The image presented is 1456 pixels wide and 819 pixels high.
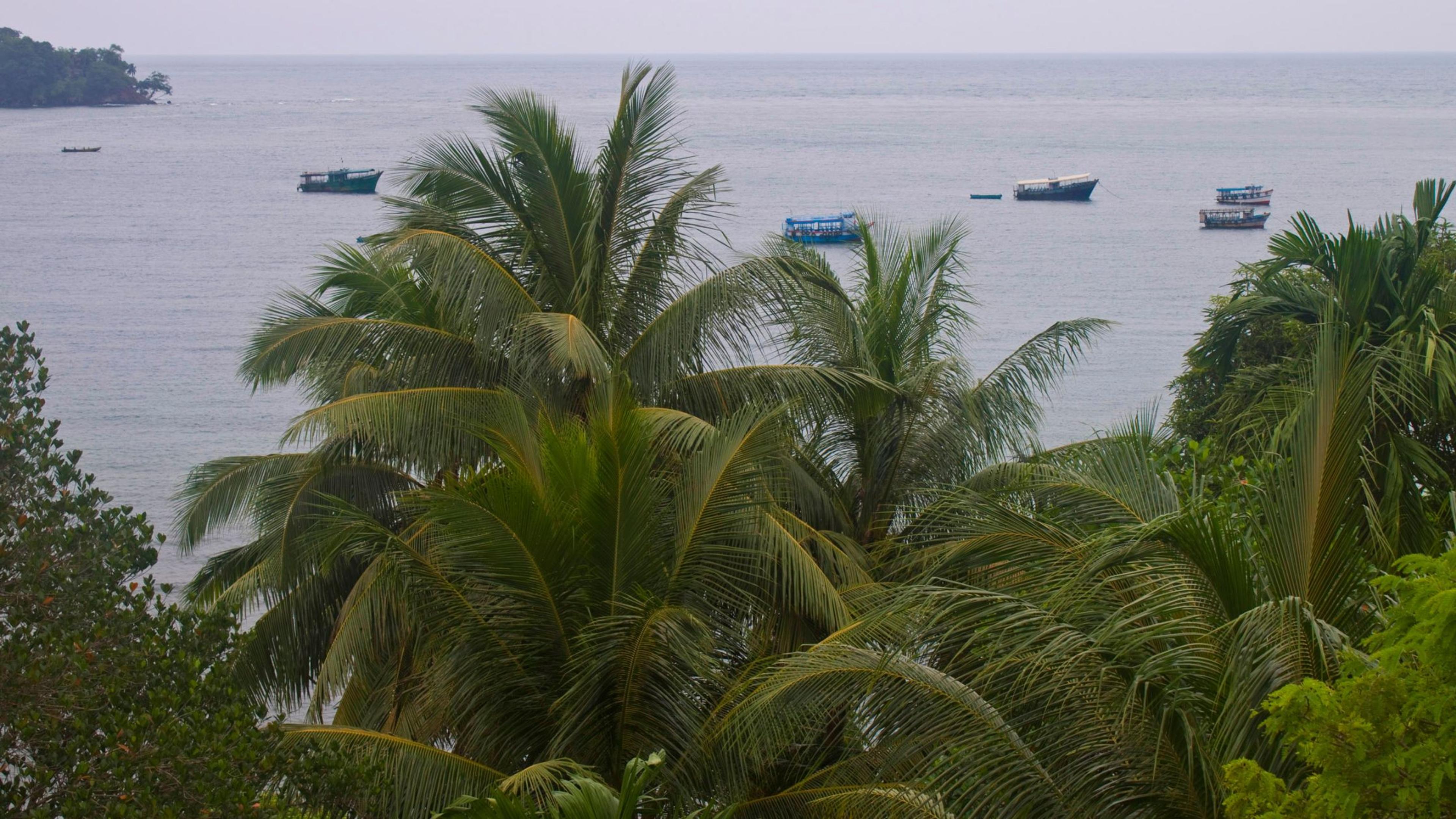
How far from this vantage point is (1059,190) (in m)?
87.5

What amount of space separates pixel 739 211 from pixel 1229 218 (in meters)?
28.6

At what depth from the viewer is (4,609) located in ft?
19.7

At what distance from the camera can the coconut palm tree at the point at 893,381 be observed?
41.4ft

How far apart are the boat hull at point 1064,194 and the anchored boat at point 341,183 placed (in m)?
44.4

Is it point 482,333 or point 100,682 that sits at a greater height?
point 482,333

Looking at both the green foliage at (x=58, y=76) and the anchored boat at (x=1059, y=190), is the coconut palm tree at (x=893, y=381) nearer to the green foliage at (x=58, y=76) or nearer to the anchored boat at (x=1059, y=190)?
the anchored boat at (x=1059, y=190)

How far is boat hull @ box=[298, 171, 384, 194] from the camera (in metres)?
92.6

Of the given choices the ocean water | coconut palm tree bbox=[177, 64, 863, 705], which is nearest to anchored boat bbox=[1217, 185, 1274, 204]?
the ocean water

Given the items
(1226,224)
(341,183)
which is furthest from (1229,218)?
(341,183)

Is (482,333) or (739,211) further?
(739,211)

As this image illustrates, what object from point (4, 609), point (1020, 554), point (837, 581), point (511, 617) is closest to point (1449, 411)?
point (1020, 554)

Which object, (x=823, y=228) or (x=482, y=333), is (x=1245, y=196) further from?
(x=482, y=333)

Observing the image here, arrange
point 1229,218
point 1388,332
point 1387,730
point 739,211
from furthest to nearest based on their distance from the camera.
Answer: point 739,211
point 1229,218
point 1388,332
point 1387,730

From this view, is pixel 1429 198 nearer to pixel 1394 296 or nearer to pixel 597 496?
pixel 1394 296
